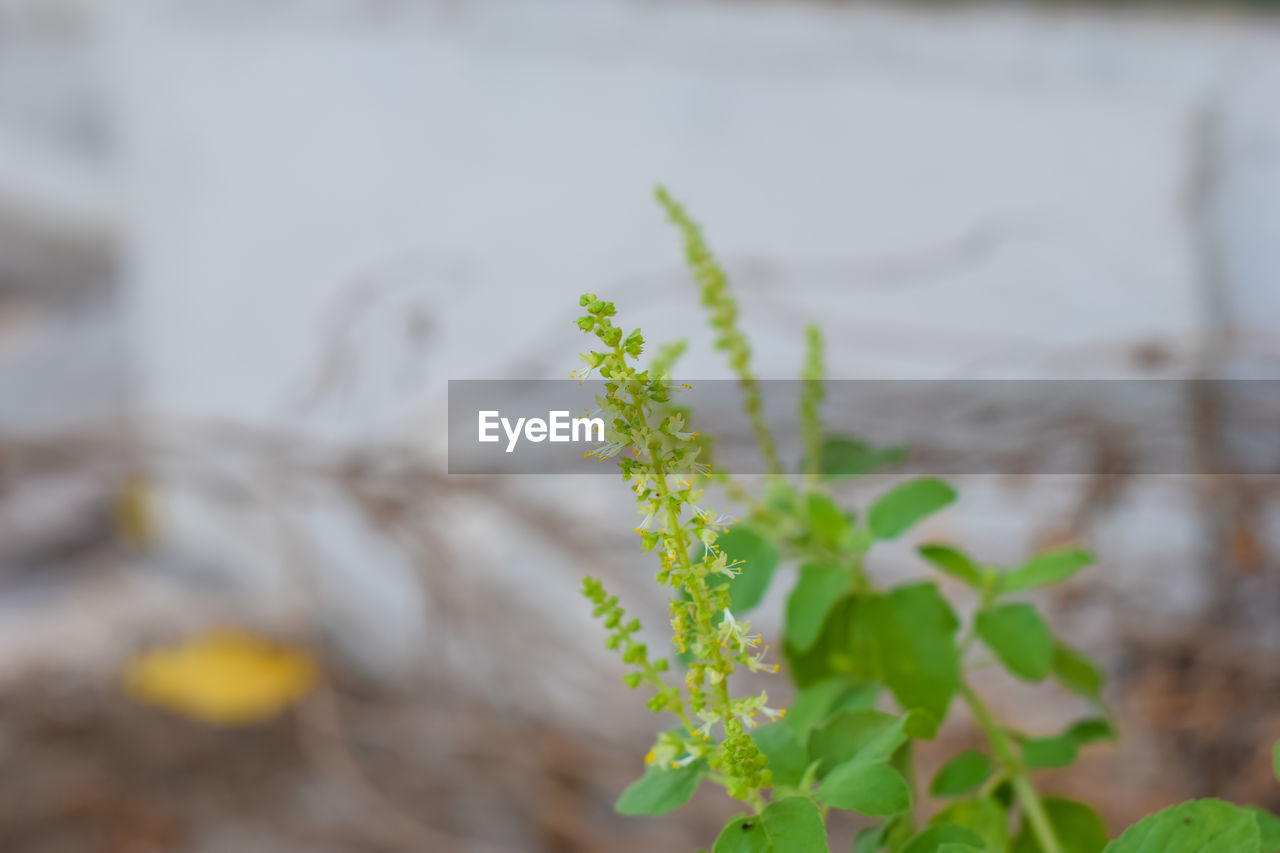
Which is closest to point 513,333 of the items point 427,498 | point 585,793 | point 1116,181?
point 427,498

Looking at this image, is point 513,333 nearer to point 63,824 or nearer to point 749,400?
point 63,824

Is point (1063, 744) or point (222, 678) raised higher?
point (1063, 744)

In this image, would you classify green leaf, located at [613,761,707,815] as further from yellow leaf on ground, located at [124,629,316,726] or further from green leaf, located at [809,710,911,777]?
yellow leaf on ground, located at [124,629,316,726]

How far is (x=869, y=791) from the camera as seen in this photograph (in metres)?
0.19

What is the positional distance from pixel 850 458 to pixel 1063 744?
0.09 meters

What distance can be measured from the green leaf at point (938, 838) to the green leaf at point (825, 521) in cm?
9

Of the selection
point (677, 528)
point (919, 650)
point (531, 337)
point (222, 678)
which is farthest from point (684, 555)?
point (222, 678)

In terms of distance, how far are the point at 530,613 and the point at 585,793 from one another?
0.21 meters

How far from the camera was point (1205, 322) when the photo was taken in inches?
35.7

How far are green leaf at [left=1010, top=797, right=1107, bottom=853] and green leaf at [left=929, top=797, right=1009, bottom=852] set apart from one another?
0.6 inches

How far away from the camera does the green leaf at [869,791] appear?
7.2 inches

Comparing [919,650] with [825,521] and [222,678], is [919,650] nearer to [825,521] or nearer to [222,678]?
[825,521]

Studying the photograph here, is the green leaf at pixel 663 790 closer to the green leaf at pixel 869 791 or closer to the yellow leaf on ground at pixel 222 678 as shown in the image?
the green leaf at pixel 869 791

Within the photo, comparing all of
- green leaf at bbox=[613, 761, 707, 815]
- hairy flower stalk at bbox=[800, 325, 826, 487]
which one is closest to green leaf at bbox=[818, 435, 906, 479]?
hairy flower stalk at bbox=[800, 325, 826, 487]
